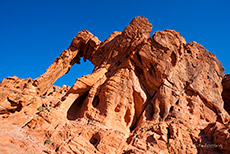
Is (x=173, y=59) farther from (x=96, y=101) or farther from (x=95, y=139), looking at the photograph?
(x=95, y=139)

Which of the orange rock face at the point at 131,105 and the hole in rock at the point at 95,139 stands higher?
the orange rock face at the point at 131,105

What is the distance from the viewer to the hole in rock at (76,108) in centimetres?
2258

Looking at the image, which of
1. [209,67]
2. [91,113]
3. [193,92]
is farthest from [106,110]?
[209,67]

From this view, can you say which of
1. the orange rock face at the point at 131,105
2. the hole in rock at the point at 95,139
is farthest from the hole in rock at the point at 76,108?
the hole in rock at the point at 95,139

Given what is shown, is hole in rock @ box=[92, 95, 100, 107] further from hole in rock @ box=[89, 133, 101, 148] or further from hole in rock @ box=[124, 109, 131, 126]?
hole in rock @ box=[89, 133, 101, 148]

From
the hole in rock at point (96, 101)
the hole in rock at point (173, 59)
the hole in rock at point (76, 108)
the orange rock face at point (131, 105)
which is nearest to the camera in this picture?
the orange rock face at point (131, 105)

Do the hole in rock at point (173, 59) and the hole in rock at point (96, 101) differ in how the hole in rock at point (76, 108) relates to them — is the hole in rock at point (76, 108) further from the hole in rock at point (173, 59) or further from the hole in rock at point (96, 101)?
the hole in rock at point (173, 59)

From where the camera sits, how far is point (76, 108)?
79.8ft

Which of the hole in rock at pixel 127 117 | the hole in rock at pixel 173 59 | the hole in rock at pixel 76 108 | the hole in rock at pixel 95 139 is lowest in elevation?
the hole in rock at pixel 95 139

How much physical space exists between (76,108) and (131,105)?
23.4 feet

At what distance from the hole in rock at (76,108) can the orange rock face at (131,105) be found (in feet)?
0.43

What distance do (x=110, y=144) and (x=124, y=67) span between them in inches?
440

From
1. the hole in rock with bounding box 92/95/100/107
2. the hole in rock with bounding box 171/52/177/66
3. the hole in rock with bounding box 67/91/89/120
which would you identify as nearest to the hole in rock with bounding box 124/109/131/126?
the hole in rock with bounding box 92/95/100/107

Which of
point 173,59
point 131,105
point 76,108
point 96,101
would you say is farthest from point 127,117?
point 173,59
